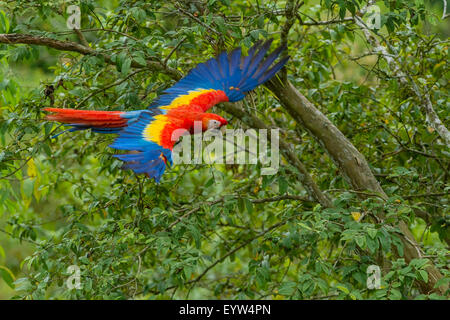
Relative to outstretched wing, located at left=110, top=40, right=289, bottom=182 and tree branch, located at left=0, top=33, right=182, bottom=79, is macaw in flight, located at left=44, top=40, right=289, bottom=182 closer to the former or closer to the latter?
outstretched wing, located at left=110, top=40, right=289, bottom=182

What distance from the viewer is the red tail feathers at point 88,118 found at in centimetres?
237

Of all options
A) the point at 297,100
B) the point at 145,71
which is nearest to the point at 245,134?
the point at 297,100

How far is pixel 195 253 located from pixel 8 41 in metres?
1.29

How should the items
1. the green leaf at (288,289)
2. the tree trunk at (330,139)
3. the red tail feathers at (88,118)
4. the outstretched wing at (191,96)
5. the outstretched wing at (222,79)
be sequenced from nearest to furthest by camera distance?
the green leaf at (288,289)
the outstretched wing at (191,96)
the red tail feathers at (88,118)
the outstretched wing at (222,79)
the tree trunk at (330,139)

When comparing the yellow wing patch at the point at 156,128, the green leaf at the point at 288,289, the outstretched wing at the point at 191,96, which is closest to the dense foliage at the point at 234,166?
the green leaf at the point at 288,289

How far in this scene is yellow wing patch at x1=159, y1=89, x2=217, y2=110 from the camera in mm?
2640

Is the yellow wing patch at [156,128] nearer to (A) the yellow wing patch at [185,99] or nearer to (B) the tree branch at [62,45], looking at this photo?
(A) the yellow wing patch at [185,99]

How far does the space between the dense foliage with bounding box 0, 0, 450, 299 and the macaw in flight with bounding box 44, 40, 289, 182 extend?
116 millimetres

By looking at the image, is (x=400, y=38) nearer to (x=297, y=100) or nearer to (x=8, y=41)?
(x=297, y=100)

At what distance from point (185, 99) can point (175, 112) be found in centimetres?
18

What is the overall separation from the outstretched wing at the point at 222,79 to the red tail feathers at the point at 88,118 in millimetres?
221

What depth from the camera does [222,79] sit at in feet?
8.78
